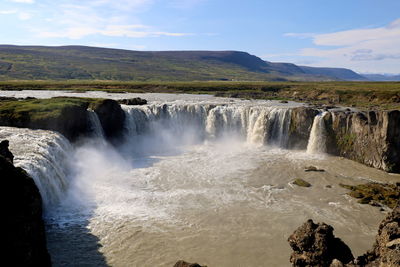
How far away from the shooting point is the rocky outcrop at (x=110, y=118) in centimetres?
4128

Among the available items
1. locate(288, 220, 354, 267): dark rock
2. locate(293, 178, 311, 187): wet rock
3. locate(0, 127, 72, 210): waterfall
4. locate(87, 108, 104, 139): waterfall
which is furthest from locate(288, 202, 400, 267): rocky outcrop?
locate(87, 108, 104, 139): waterfall

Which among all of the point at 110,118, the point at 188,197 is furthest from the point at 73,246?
the point at 110,118

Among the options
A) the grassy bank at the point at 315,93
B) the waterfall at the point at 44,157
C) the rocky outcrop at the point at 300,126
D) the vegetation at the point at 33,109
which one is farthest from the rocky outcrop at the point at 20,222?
the grassy bank at the point at 315,93

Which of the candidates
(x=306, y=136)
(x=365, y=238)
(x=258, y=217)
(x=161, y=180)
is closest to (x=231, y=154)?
(x=306, y=136)

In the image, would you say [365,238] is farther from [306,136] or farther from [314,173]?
[306,136]

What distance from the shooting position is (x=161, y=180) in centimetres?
2973

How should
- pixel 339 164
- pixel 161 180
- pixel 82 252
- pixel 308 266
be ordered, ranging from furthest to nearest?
pixel 339 164, pixel 161 180, pixel 82 252, pixel 308 266

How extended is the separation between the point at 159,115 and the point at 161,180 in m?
19.1

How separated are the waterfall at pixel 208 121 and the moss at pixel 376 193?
1538 centimetres

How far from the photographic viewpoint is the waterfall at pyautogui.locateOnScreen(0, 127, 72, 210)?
21.6 metres

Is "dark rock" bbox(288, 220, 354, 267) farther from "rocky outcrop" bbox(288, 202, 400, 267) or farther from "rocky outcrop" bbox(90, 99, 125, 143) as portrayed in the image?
"rocky outcrop" bbox(90, 99, 125, 143)

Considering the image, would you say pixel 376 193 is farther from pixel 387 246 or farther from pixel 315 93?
pixel 315 93

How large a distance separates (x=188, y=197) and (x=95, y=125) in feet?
62.3

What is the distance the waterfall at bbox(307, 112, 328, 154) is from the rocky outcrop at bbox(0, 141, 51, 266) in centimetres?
3256
